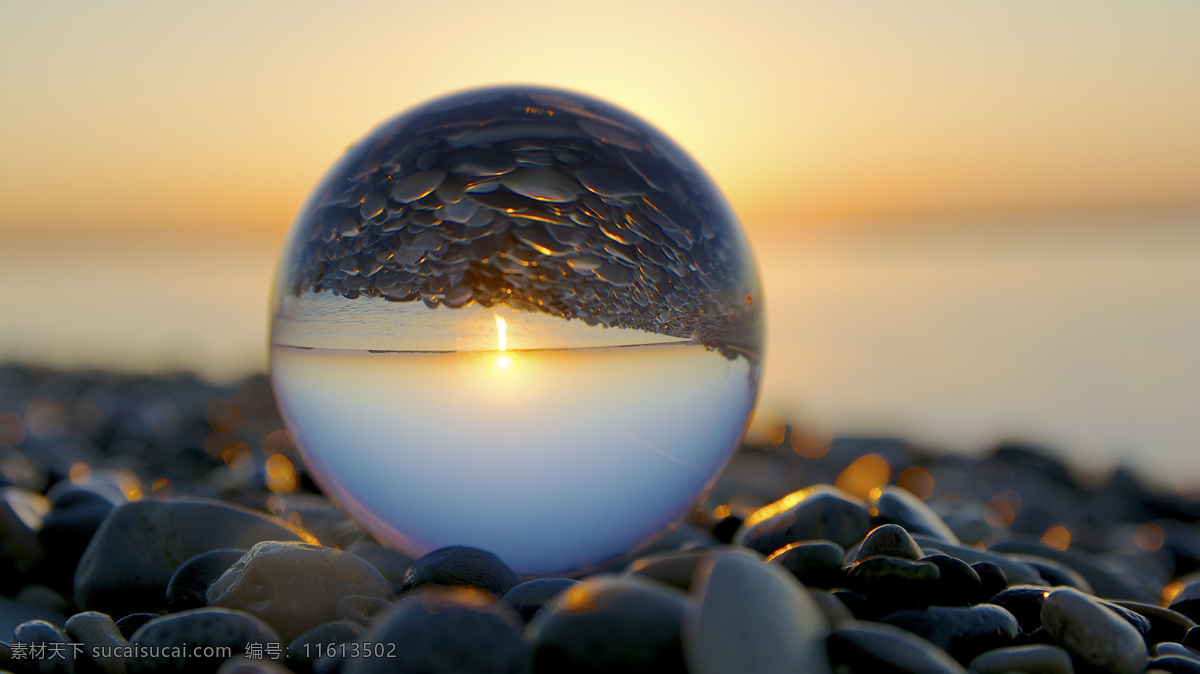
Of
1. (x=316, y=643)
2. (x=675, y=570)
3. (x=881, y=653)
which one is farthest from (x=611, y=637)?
(x=316, y=643)

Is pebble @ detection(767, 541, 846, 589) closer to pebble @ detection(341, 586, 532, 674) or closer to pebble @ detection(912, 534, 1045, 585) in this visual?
pebble @ detection(912, 534, 1045, 585)

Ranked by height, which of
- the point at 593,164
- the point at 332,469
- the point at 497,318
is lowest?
the point at 332,469

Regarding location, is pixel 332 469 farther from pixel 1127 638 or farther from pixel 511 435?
pixel 1127 638

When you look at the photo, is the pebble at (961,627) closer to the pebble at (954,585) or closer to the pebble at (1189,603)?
the pebble at (954,585)

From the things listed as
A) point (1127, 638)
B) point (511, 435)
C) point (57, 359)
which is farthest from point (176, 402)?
point (1127, 638)

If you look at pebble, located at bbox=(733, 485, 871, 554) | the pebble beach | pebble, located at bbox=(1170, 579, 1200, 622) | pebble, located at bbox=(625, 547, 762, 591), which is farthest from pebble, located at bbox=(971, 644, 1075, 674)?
pebble, located at bbox=(1170, 579, 1200, 622)

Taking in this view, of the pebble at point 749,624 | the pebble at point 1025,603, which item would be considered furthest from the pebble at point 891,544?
the pebble at point 749,624
